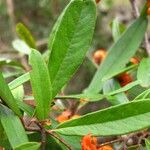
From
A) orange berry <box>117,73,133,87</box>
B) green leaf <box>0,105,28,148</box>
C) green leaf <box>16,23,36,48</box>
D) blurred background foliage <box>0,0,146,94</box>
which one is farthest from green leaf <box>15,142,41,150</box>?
blurred background foliage <box>0,0,146,94</box>

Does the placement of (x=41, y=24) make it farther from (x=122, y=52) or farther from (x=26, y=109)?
(x=26, y=109)

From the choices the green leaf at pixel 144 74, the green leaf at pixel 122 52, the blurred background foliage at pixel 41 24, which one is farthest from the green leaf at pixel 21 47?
the blurred background foliage at pixel 41 24

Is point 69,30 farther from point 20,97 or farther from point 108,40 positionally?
point 108,40

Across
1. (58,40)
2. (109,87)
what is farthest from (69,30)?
(109,87)

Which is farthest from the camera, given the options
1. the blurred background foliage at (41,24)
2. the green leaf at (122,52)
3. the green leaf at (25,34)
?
the blurred background foliage at (41,24)

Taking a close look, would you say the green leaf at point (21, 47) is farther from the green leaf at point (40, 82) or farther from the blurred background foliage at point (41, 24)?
the blurred background foliage at point (41, 24)

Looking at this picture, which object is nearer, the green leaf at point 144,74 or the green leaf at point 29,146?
the green leaf at point 29,146

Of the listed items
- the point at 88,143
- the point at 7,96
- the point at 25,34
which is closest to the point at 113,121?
the point at 88,143
